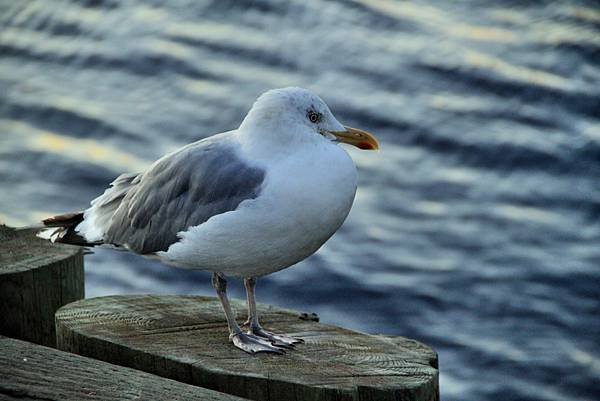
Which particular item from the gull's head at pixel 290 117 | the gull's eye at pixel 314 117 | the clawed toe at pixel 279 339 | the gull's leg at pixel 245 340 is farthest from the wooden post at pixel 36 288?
the gull's eye at pixel 314 117

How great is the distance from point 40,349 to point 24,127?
731 cm

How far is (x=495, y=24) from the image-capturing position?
12.0 m

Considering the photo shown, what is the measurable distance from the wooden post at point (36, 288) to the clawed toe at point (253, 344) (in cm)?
79

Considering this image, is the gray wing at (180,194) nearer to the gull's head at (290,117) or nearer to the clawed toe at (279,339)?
the gull's head at (290,117)

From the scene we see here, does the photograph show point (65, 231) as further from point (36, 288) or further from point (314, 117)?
point (314, 117)

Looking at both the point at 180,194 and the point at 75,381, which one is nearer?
the point at 75,381

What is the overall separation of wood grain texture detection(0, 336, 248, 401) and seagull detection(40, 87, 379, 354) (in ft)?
1.76

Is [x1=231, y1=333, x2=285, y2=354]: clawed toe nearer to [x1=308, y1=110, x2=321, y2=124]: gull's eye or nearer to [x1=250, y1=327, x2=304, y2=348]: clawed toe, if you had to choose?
[x1=250, y1=327, x2=304, y2=348]: clawed toe

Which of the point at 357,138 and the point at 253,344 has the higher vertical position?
the point at 357,138

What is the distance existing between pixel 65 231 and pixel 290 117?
1.05 meters

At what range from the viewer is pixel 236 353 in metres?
4.23

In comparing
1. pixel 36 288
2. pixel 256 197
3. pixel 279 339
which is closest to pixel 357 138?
A: pixel 256 197

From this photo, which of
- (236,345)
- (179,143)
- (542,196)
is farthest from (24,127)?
(236,345)

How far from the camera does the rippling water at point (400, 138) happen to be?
8602 mm
